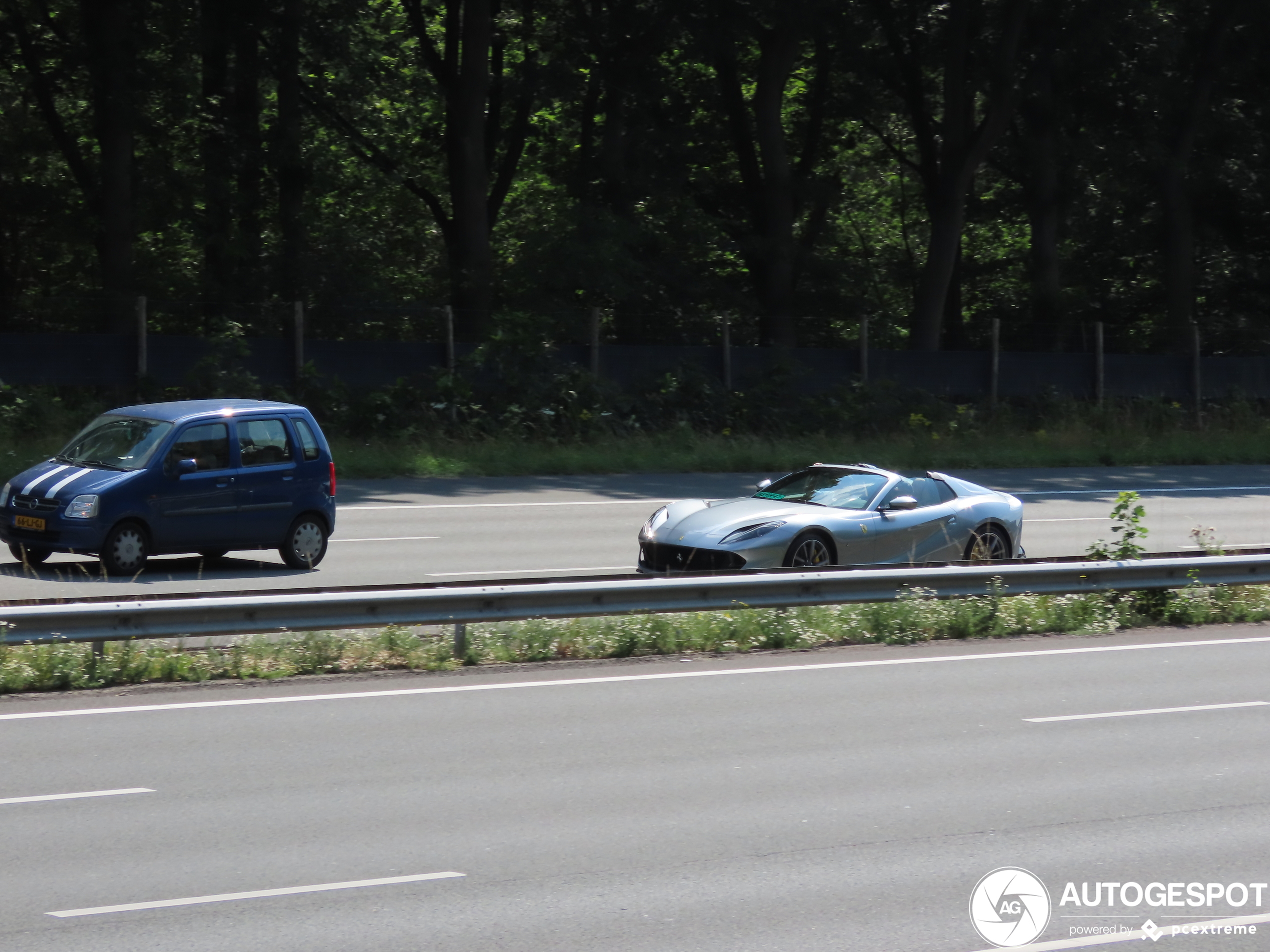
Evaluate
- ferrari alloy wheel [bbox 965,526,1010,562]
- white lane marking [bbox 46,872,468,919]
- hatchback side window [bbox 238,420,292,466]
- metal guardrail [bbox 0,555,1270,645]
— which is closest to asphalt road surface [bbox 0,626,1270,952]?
white lane marking [bbox 46,872,468,919]

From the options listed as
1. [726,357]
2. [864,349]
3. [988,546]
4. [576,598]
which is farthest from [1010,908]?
[864,349]

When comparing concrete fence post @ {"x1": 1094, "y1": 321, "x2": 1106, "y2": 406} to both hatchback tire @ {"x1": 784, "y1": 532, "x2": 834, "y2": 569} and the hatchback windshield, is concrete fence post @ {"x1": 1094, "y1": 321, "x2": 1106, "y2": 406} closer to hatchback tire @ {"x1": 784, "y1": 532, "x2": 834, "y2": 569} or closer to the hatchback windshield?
hatchback tire @ {"x1": 784, "y1": 532, "x2": 834, "y2": 569}

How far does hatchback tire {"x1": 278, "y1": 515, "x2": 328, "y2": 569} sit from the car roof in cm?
117

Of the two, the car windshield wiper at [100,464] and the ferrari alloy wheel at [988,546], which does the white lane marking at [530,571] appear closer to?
the car windshield wiper at [100,464]

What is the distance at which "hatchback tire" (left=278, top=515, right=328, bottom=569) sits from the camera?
14734mm

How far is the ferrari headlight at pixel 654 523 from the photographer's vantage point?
540 inches

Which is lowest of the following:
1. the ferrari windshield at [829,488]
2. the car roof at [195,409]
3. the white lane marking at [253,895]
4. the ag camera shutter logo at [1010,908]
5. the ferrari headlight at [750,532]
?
the ag camera shutter logo at [1010,908]

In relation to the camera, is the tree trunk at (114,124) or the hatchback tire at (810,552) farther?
the tree trunk at (114,124)

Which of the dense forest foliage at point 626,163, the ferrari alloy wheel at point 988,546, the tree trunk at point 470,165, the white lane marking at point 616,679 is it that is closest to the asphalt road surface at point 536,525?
the ferrari alloy wheel at point 988,546

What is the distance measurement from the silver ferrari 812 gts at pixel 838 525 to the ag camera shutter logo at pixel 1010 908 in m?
6.59

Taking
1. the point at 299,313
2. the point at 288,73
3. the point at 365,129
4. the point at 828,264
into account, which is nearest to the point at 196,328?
the point at 299,313

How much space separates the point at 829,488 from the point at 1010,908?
8.90m

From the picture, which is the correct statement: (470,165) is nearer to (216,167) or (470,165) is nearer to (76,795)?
(216,167)

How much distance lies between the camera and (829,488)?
1435 cm
